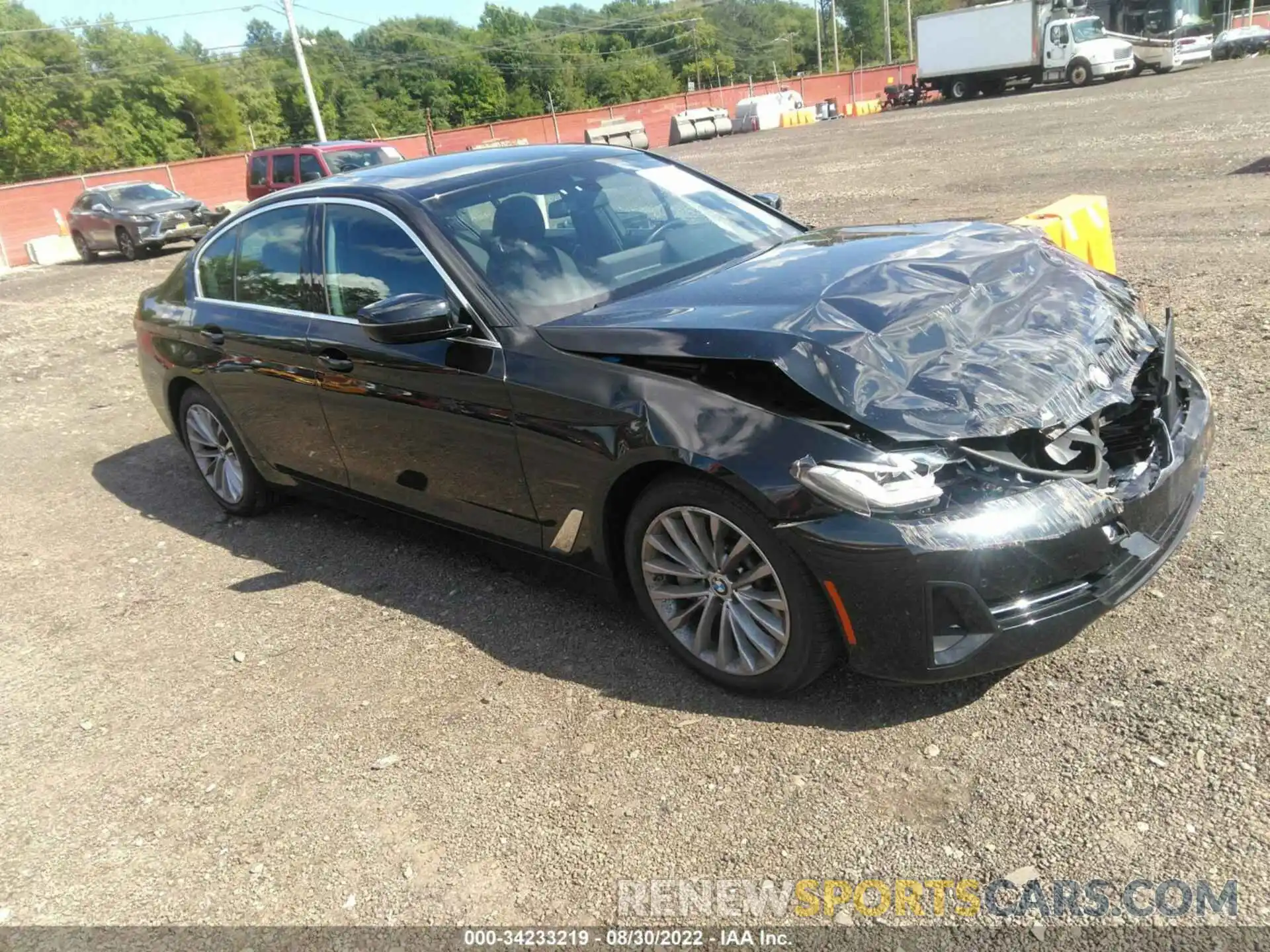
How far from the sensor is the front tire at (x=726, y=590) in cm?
297

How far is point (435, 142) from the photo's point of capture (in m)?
47.4

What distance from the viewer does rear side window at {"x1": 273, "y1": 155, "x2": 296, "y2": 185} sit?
739 inches

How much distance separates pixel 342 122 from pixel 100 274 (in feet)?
256

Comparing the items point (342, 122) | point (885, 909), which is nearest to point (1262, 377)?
point (885, 909)

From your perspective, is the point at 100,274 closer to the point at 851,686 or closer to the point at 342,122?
the point at 851,686

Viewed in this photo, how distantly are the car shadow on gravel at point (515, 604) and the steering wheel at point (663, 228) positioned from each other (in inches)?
55.7

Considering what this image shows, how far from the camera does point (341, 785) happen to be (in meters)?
3.23

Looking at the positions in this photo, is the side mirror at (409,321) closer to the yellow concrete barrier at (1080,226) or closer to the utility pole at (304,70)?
the yellow concrete barrier at (1080,226)

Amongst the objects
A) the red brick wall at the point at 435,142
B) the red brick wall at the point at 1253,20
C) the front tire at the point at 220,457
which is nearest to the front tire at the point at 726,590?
the front tire at the point at 220,457

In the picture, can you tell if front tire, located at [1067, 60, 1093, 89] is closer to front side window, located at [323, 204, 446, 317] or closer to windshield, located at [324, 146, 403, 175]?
windshield, located at [324, 146, 403, 175]

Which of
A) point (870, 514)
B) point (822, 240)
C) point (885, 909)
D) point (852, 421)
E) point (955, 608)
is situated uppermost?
point (822, 240)

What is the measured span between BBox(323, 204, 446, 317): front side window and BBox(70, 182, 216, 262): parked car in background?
60.1ft

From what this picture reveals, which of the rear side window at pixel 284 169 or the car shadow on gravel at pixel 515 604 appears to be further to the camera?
the rear side window at pixel 284 169

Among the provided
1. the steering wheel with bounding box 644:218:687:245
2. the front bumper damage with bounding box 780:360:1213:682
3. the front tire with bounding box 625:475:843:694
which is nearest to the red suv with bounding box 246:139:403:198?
the steering wheel with bounding box 644:218:687:245
